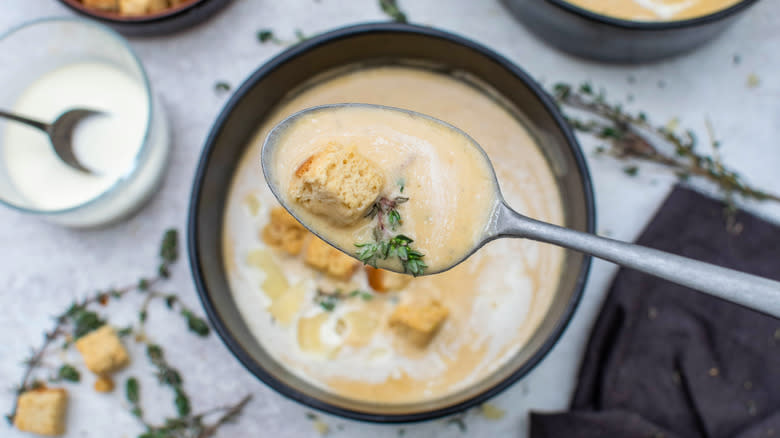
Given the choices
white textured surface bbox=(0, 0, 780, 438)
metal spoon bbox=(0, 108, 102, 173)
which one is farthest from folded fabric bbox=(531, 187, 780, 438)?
metal spoon bbox=(0, 108, 102, 173)

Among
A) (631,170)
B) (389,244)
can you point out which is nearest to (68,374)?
(389,244)

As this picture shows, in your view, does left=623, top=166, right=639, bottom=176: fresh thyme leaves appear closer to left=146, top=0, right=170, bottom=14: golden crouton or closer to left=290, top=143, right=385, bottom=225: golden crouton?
left=290, top=143, right=385, bottom=225: golden crouton

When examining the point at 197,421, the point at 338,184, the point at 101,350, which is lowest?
the point at 197,421

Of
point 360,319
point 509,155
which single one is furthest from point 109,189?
point 509,155

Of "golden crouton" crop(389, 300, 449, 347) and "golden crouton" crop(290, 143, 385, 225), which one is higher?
"golden crouton" crop(290, 143, 385, 225)

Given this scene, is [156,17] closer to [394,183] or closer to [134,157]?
[134,157]

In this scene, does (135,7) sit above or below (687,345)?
above

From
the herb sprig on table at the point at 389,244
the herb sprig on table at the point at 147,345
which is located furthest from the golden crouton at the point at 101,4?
the herb sprig on table at the point at 389,244
